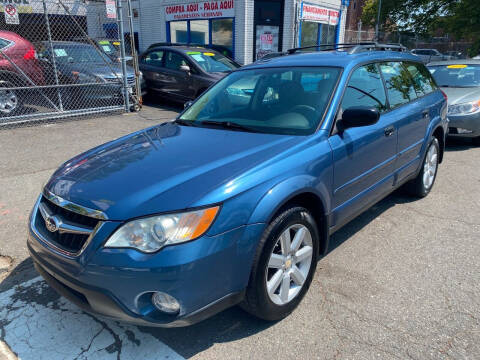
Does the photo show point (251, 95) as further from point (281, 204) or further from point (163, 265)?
point (163, 265)

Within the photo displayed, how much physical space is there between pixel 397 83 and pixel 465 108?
12.3 ft

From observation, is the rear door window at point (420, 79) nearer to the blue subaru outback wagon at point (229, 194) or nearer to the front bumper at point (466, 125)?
the blue subaru outback wagon at point (229, 194)

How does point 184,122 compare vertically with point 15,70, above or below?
below

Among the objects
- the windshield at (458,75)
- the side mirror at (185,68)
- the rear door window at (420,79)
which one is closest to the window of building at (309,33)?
the side mirror at (185,68)

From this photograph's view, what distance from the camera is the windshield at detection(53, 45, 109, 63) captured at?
926 cm

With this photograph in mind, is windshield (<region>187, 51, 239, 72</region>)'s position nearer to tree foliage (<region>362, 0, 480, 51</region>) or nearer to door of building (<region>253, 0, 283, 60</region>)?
door of building (<region>253, 0, 283, 60</region>)

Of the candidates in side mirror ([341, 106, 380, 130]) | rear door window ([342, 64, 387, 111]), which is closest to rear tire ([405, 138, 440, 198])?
rear door window ([342, 64, 387, 111])

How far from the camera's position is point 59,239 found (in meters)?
2.32

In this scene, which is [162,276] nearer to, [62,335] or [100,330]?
[100,330]

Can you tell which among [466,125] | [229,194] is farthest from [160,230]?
[466,125]

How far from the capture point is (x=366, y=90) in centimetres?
353

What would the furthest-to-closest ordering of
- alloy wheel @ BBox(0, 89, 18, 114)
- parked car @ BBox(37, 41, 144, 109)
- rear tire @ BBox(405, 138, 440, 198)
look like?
1. parked car @ BBox(37, 41, 144, 109)
2. alloy wheel @ BBox(0, 89, 18, 114)
3. rear tire @ BBox(405, 138, 440, 198)

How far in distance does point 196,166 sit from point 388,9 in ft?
98.5

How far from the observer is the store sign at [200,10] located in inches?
663
